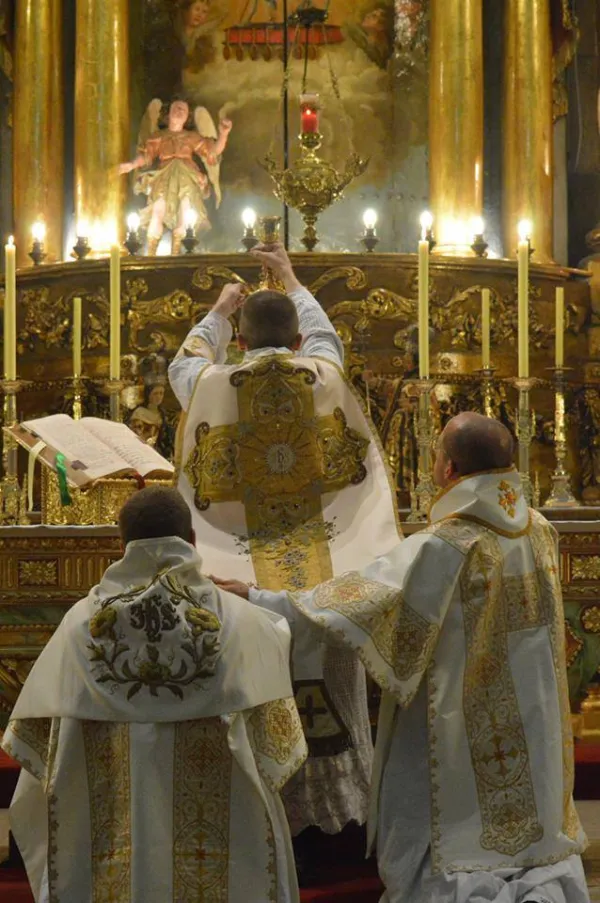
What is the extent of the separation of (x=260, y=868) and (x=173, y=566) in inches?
29.8

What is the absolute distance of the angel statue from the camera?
11875mm

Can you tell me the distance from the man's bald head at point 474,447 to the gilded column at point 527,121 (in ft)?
24.9

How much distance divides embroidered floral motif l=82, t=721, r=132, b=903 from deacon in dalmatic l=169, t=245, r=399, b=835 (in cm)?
103

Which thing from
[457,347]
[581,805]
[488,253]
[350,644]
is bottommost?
[581,805]

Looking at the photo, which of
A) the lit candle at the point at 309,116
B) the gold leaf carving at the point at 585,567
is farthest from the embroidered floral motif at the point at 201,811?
the lit candle at the point at 309,116

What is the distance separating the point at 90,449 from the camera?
5469mm

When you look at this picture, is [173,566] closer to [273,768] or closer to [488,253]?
[273,768]

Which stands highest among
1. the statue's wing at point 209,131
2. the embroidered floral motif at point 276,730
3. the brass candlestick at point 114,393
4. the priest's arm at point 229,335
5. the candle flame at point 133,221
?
the statue's wing at point 209,131

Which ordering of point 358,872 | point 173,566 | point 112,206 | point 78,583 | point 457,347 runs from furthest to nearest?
point 112,206 < point 457,347 < point 78,583 < point 358,872 < point 173,566

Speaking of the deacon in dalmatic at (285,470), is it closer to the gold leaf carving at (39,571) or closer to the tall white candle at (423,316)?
the tall white candle at (423,316)

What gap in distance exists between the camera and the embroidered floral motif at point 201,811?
381 centimetres

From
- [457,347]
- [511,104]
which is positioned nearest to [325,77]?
[511,104]

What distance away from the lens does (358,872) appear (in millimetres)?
4754

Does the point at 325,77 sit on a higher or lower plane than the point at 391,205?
higher
